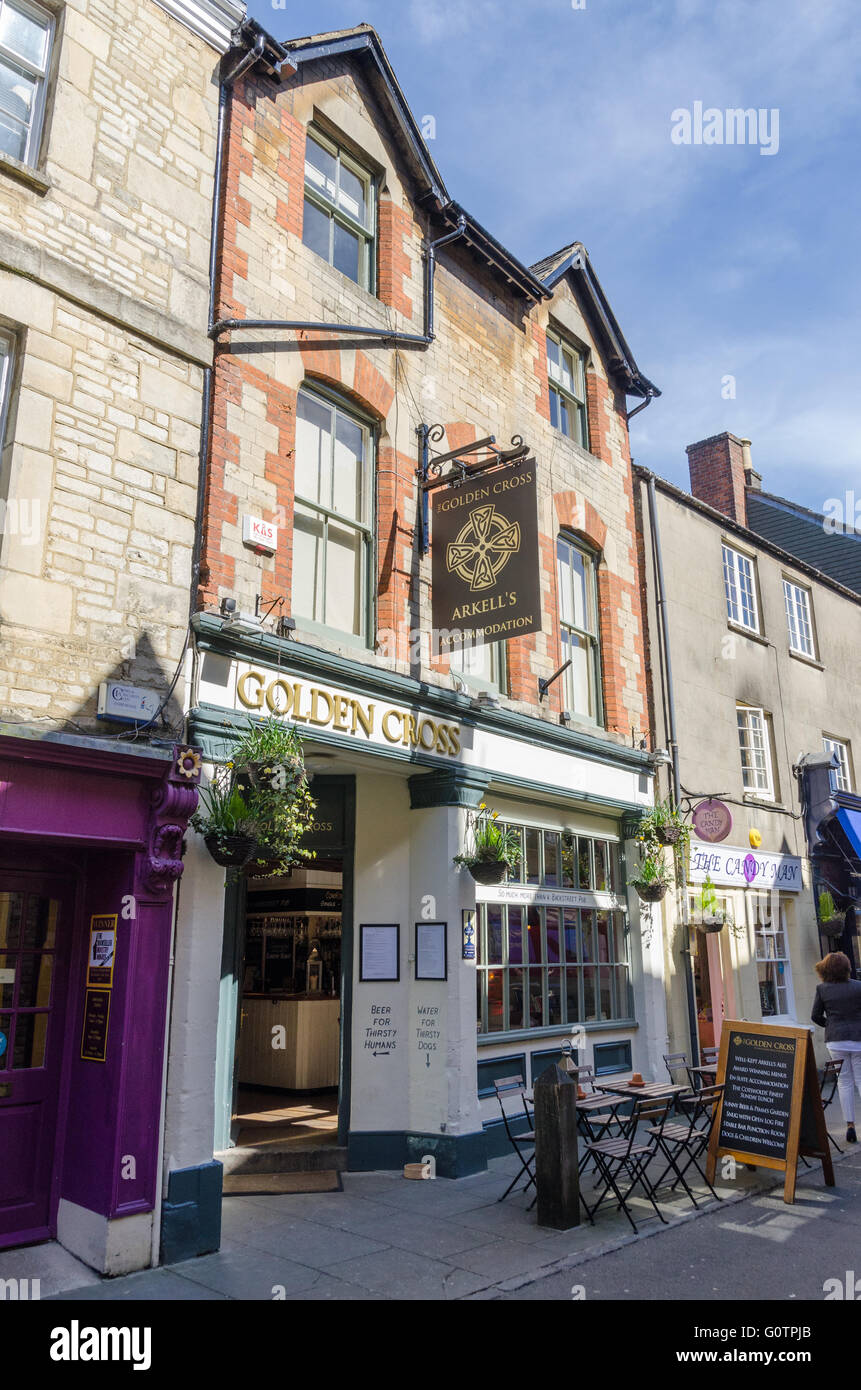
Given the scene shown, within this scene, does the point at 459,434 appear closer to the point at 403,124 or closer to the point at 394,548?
the point at 394,548

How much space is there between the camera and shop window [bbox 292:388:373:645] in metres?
8.17

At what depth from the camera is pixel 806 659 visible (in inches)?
640

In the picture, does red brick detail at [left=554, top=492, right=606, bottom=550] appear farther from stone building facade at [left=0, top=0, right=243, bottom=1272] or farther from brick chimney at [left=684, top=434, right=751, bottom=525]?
brick chimney at [left=684, top=434, right=751, bottom=525]

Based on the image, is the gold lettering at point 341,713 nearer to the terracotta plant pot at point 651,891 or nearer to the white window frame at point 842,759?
the terracotta plant pot at point 651,891

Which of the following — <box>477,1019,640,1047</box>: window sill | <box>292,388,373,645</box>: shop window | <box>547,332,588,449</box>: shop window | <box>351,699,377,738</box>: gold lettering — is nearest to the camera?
<box>351,699,377,738</box>: gold lettering

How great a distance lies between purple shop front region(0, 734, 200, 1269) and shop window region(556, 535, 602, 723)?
6.19 metres

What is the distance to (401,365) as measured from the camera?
31.1ft

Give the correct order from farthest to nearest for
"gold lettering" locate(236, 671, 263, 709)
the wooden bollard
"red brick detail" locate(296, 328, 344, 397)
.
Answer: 1. "red brick detail" locate(296, 328, 344, 397)
2. "gold lettering" locate(236, 671, 263, 709)
3. the wooden bollard

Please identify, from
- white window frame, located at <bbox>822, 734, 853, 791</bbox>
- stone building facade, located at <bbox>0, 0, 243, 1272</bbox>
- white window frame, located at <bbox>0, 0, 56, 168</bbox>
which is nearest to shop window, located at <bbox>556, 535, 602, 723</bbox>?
stone building facade, located at <bbox>0, 0, 243, 1272</bbox>

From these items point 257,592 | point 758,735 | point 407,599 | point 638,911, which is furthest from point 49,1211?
point 758,735

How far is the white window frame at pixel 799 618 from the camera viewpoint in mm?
16391

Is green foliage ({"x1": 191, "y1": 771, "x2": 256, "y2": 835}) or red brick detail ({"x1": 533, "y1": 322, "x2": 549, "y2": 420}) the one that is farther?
red brick detail ({"x1": 533, "y1": 322, "x2": 549, "y2": 420})

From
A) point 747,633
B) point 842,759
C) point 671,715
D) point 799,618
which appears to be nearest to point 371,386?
point 671,715

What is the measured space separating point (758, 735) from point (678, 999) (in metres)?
4.78
